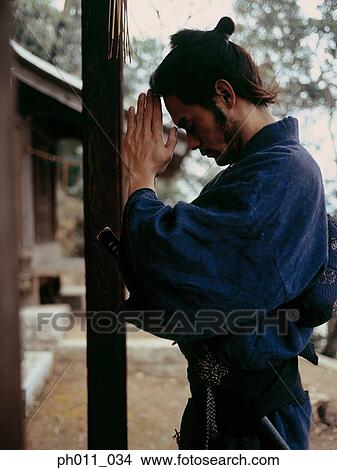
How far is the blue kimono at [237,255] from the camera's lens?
1.10m

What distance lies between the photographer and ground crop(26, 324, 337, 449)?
2.84 m

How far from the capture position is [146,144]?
1310mm

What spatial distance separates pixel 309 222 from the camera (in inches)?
44.8

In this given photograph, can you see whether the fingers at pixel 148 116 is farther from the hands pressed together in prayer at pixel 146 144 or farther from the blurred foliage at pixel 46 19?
the blurred foliage at pixel 46 19

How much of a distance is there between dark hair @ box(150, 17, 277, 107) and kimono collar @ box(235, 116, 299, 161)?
78 mm

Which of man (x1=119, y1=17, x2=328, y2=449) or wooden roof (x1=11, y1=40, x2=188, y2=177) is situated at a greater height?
wooden roof (x1=11, y1=40, x2=188, y2=177)

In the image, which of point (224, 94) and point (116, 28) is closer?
point (224, 94)


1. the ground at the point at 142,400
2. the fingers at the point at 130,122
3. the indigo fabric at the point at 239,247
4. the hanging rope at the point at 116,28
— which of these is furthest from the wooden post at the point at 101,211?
the ground at the point at 142,400

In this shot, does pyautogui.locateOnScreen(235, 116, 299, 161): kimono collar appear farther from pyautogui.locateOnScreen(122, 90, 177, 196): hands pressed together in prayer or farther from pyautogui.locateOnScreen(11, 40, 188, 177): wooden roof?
pyautogui.locateOnScreen(11, 40, 188, 177): wooden roof

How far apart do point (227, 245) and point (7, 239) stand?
46 centimetres

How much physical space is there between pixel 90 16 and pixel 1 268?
90cm

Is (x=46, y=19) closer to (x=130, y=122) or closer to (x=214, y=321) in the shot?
(x=130, y=122)

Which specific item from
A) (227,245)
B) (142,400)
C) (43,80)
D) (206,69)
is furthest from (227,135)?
(43,80)

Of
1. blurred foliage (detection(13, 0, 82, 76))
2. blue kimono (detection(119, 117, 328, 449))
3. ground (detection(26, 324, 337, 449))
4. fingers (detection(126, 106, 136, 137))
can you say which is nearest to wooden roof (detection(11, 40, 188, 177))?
blurred foliage (detection(13, 0, 82, 76))
